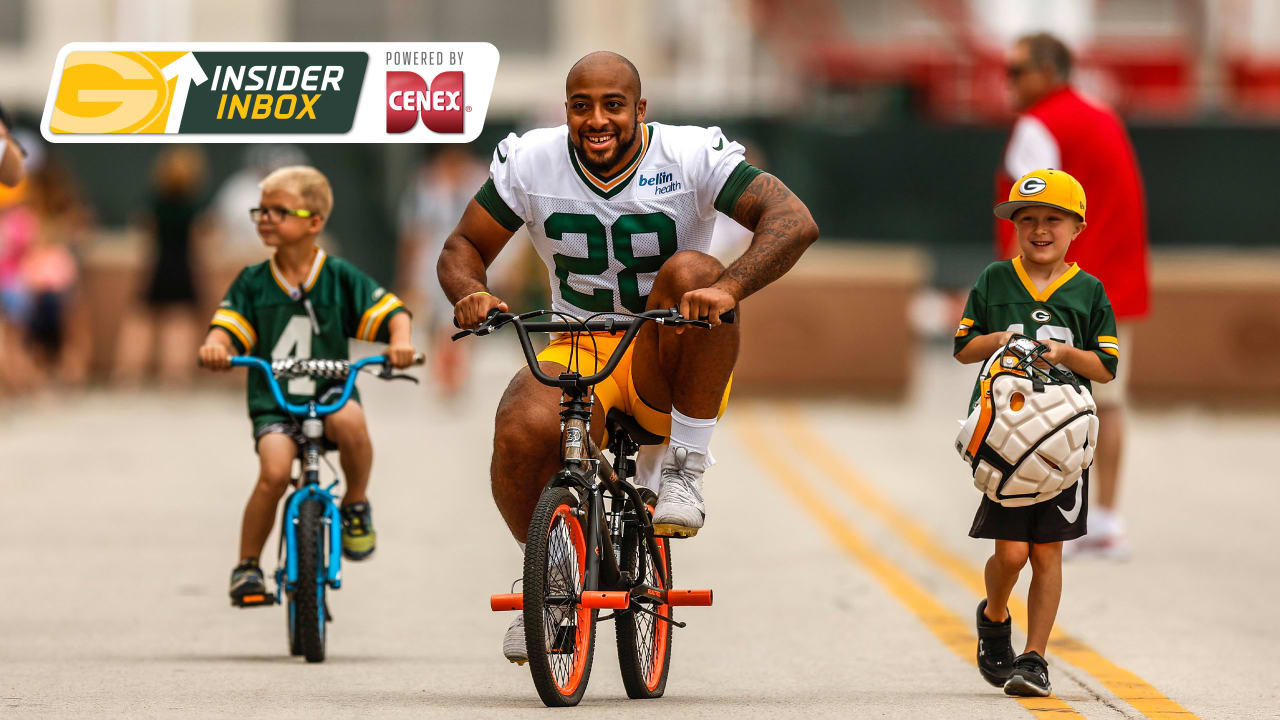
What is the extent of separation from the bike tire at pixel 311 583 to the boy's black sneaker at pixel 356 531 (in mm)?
312

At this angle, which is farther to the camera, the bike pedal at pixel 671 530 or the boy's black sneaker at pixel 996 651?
the boy's black sneaker at pixel 996 651

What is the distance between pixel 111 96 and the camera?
7.43 meters

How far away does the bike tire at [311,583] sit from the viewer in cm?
753

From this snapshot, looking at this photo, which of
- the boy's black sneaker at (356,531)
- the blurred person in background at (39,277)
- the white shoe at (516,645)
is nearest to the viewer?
the white shoe at (516,645)

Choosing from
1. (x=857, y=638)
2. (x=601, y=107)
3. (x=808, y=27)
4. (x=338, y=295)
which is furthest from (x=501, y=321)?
(x=808, y=27)

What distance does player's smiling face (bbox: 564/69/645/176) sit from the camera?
22.0ft

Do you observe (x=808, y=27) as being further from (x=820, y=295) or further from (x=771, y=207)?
(x=771, y=207)

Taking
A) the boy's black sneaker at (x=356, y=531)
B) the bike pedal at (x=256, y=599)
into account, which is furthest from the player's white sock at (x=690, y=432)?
the bike pedal at (x=256, y=599)

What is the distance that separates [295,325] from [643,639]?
1875mm

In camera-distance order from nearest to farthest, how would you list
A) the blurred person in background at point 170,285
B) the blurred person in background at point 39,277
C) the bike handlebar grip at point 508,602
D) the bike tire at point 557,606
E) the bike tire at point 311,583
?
the bike tire at point 557,606
the bike handlebar grip at point 508,602
the bike tire at point 311,583
the blurred person in background at point 39,277
the blurred person in background at point 170,285

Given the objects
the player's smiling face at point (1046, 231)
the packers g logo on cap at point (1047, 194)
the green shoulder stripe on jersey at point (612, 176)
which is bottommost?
the player's smiling face at point (1046, 231)

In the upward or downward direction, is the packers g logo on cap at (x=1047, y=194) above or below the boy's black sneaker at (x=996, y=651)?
above

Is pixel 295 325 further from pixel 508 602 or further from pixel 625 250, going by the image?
pixel 508 602

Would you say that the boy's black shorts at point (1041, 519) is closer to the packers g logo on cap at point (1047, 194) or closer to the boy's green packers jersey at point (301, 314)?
the packers g logo on cap at point (1047, 194)
